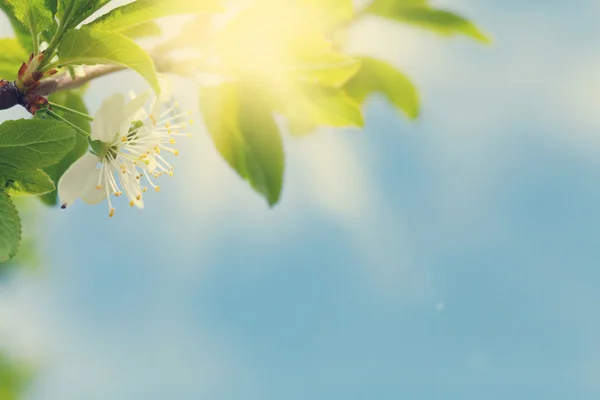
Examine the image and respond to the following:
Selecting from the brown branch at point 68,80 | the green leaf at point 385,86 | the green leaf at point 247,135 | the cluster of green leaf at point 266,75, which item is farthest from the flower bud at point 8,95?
the green leaf at point 385,86

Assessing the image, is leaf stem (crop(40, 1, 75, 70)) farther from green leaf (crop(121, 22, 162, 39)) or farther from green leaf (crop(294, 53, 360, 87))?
green leaf (crop(294, 53, 360, 87))

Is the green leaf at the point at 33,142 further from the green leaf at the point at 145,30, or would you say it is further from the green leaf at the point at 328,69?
the green leaf at the point at 328,69

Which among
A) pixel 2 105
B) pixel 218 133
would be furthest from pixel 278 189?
pixel 2 105

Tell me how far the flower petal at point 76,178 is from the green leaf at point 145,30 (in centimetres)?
32

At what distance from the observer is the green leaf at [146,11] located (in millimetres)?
1089

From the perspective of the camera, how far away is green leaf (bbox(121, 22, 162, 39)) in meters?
1.37

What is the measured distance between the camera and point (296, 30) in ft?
4.88

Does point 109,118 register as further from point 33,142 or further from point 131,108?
point 33,142

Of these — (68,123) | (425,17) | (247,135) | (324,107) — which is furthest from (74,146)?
(425,17)

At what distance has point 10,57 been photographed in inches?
52.6

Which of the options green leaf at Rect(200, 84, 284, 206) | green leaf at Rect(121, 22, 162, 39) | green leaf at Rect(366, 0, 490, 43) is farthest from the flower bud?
green leaf at Rect(366, 0, 490, 43)

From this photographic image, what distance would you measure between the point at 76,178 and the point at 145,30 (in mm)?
410

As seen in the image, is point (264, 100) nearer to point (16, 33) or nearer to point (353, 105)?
point (353, 105)

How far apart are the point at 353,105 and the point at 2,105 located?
2.61 ft
